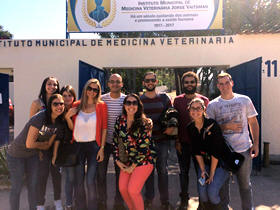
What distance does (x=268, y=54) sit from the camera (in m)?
6.52

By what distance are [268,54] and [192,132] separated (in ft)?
16.0

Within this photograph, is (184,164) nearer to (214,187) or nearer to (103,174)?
(214,187)

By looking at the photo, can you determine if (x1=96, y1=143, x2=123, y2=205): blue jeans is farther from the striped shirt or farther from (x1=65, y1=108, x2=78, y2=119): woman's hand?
(x1=65, y1=108, x2=78, y2=119): woman's hand

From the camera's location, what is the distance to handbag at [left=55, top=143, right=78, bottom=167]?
10.0ft

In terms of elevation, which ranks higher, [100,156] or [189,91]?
[189,91]

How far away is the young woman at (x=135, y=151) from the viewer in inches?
112

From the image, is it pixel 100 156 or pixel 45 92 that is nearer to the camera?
pixel 100 156

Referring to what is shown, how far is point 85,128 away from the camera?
10.1 ft

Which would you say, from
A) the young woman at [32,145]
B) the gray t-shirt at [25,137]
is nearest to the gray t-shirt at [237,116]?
the young woman at [32,145]

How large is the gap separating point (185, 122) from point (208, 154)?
685 mm

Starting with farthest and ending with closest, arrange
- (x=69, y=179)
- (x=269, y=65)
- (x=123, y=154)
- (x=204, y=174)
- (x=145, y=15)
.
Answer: (x=145, y=15)
(x=269, y=65)
(x=69, y=179)
(x=123, y=154)
(x=204, y=174)

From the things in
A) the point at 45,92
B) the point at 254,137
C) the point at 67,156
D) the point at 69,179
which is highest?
the point at 45,92

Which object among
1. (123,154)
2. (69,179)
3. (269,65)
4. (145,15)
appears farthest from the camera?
(145,15)

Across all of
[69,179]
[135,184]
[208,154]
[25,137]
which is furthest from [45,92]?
[208,154]
